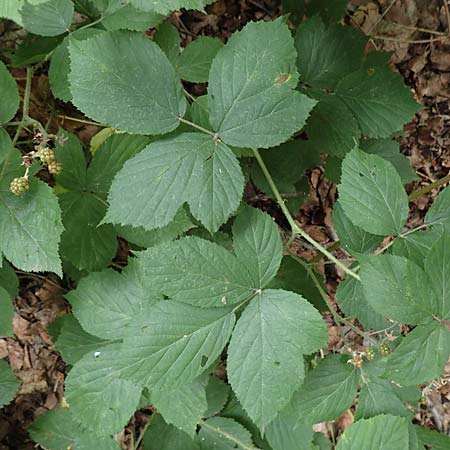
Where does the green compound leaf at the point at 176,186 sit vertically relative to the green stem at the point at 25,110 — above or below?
above

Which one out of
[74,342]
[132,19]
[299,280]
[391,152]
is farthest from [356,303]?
[132,19]

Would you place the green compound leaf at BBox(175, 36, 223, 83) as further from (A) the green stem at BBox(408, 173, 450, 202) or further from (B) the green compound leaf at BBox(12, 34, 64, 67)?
(A) the green stem at BBox(408, 173, 450, 202)

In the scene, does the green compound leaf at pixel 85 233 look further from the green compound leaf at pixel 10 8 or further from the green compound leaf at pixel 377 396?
the green compound leaf at pixel 377 396

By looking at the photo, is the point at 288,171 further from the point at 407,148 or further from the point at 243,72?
the point at 407,148

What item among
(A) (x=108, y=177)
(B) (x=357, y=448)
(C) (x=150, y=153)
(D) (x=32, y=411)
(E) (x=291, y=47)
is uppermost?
(E) (x=291, y=47)

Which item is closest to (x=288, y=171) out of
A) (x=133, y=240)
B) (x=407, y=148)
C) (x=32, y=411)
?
(x=133, y=240)

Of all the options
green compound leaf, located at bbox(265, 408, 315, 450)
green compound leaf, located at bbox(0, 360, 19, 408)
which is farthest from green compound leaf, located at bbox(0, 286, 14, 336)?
green compound leaf, located at bbox(265, 408, 315, 450)

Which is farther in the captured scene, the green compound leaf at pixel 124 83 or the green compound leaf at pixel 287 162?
the green compound leaf at pixel 287 162

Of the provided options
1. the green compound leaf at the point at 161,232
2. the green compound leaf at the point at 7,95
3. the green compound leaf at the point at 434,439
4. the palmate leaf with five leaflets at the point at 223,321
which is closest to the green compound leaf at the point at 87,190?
the green compound leaf at the point at 161,232
